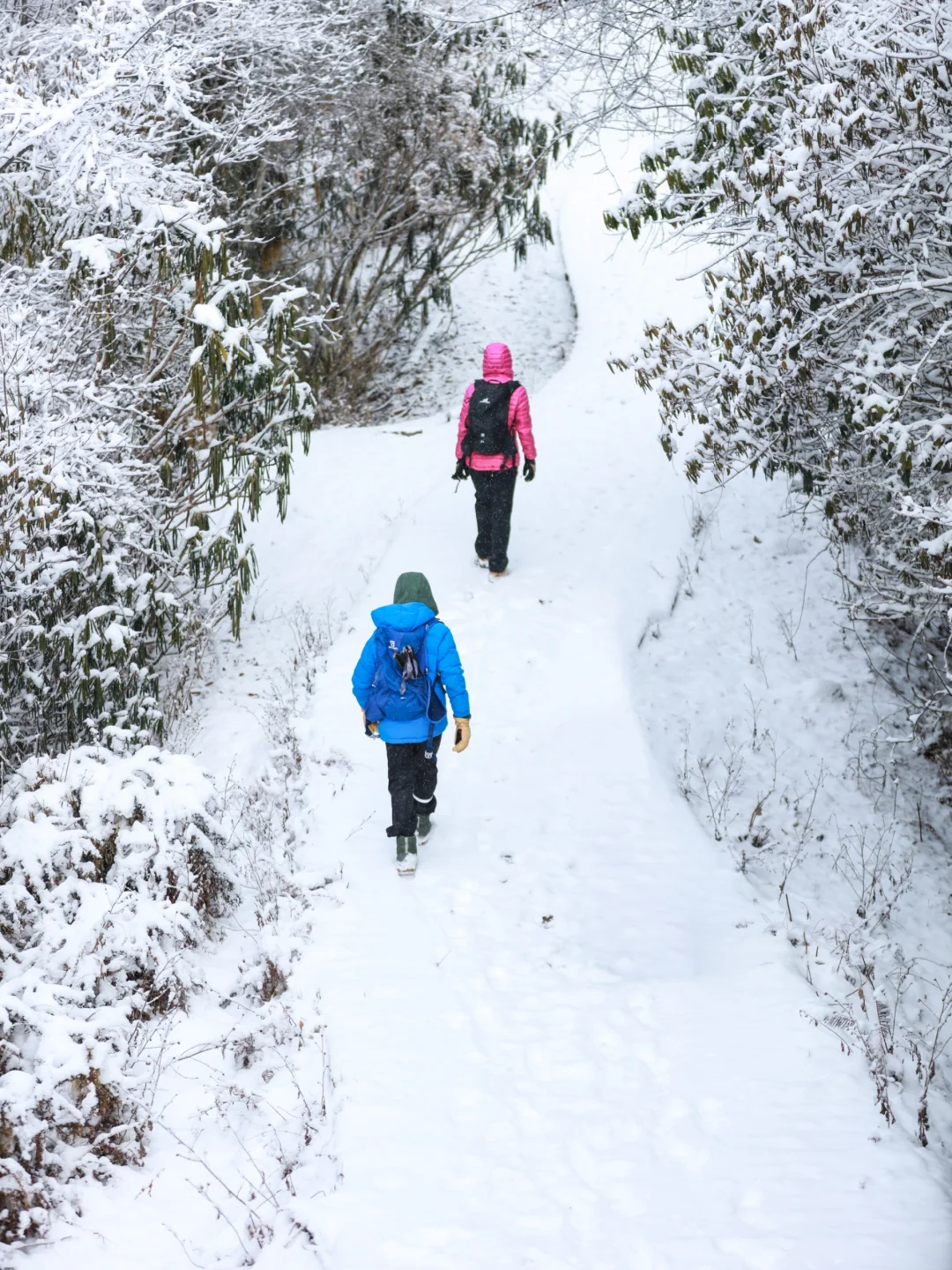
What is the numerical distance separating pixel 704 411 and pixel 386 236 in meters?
10.3

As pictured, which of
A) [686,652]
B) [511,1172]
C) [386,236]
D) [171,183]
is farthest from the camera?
[386,236]

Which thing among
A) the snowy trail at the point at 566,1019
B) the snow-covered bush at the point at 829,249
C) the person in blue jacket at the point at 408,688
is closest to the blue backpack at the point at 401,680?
the person in blue jacket at the point at 408,688

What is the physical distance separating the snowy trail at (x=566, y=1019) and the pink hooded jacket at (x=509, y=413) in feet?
3.74

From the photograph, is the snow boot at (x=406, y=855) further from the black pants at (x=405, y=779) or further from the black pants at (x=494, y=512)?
the black pants at (x=494, y=512)

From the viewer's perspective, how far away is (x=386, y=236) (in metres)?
15.4

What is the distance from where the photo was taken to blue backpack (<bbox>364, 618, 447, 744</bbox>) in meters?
5.28

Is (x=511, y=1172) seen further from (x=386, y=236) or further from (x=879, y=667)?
(x=386, y=236)

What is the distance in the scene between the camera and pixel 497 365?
821 cm

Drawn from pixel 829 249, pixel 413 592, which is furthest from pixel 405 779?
pixel 829 249

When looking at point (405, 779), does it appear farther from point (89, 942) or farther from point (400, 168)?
point (400, 168)

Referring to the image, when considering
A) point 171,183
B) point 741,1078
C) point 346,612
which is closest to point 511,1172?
point 741,1078

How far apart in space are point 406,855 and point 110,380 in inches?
187

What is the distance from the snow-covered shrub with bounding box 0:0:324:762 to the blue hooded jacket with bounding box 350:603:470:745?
162cm

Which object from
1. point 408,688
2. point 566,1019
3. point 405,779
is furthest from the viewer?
point 405,779
